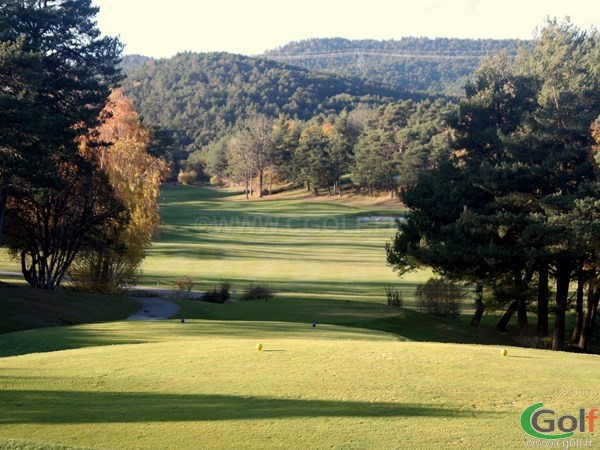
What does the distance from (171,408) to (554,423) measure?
4.64 meters

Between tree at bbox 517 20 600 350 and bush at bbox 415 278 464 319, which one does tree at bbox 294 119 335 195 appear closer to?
bush at bbox 415 278 464 319

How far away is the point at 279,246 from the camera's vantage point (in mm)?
66750

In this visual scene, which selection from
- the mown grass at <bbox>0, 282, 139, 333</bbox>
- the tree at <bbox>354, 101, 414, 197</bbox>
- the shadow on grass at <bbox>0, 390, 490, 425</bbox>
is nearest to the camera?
the shadow on grass at <bbox>0, 390, 490, 425</bbox>

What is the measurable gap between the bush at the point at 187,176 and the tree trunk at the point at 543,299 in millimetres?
122750

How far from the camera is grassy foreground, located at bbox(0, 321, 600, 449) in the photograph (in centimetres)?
716

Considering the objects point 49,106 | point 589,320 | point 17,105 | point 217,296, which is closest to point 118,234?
point 217,296

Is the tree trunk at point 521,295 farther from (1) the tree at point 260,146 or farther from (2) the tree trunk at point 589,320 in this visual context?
(1) the tree at point 260,146

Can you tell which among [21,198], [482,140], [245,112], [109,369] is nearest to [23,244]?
[21,198]

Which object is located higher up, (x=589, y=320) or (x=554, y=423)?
(x=554, y=423)

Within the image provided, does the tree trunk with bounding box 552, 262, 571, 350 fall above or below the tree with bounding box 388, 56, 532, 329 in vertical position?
below

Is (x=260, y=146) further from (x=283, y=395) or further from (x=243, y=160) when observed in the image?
(x=283, y=395)

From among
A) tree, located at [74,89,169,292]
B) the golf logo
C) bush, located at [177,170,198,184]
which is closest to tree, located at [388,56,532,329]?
tree, located at [74,89,169,292]

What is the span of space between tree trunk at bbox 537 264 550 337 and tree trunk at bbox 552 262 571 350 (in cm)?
60

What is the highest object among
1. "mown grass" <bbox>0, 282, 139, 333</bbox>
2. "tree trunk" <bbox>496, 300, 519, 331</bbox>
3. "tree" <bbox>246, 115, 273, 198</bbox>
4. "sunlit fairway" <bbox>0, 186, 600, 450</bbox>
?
"tree" <bbox>246, 115, 273, 198</bbox>
